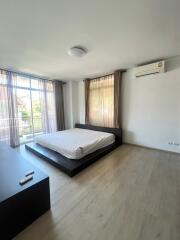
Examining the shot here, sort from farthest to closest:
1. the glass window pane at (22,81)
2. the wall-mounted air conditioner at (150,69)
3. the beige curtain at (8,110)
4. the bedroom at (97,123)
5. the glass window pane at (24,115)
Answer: the glass window pane at (24,115)
the glass window pane at (22,81)
the beige curtain at (8,110)
the wall-mounted air conditioner at (150,69)
the bedroom at (97,123)

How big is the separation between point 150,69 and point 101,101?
1825 millimetres

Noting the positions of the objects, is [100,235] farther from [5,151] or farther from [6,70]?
[6,70]

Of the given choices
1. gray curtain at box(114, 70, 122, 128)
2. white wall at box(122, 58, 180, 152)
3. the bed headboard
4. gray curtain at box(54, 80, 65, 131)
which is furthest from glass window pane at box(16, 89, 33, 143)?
white wall at box(122, 58, 180, 152)

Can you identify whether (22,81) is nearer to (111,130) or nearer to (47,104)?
(47,104)

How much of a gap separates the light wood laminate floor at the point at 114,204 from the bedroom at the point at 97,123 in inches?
0.5

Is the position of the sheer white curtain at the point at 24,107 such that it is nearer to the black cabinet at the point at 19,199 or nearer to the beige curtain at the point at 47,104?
the beige curtain at the point at 47,104

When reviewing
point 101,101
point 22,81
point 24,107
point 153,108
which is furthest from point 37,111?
point 153,108

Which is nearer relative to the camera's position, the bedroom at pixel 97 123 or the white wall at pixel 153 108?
the bedroom at pixel 97 123

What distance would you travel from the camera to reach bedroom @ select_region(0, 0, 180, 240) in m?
1.39

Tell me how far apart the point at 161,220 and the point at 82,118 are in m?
4.22

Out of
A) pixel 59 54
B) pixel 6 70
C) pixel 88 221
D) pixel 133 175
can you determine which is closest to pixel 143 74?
pixel 59 54

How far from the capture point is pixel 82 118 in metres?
5.28

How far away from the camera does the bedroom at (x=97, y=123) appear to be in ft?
4.56

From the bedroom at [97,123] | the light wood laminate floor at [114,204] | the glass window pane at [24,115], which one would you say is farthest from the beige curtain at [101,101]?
the glass window pane at [24,115]
